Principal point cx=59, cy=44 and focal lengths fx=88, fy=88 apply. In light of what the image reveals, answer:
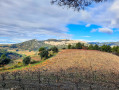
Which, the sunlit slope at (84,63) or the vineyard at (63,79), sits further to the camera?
the sunlit slope at (84,63)

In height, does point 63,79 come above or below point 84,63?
above

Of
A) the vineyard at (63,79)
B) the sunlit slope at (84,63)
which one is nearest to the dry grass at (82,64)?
the sunlit slope at (84,63)

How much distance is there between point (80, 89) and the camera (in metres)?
7.95

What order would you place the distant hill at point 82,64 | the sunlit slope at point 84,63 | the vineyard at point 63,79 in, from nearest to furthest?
the vineyard at point 63,79, the distant hill at point 82,64, the sunlit slope at point 84,63

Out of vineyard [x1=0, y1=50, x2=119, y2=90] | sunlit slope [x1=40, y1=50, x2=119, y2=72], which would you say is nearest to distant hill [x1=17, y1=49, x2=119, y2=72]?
sunlit slope [x1=40, y1=50, x2=119, y2=72]

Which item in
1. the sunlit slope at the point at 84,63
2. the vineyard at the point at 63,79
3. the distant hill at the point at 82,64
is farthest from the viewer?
the sunlit slope at the point at 84,63

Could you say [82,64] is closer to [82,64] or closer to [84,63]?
[82,64]

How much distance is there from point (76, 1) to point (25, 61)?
27.1m

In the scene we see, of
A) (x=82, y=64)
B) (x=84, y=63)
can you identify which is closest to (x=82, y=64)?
(x=82, y=64)

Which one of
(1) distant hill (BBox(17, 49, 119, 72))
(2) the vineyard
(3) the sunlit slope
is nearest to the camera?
(2) the vineyard

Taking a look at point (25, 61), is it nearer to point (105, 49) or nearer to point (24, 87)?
point (24, 87)

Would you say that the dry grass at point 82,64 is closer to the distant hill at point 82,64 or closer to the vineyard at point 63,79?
the distant hill at point 82,64

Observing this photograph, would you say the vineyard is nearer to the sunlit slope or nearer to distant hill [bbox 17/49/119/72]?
distant hill [bbox 17/49/119/72]

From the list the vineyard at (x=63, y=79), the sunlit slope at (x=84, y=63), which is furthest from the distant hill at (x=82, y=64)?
the vineyard at (x=63, y=79)
